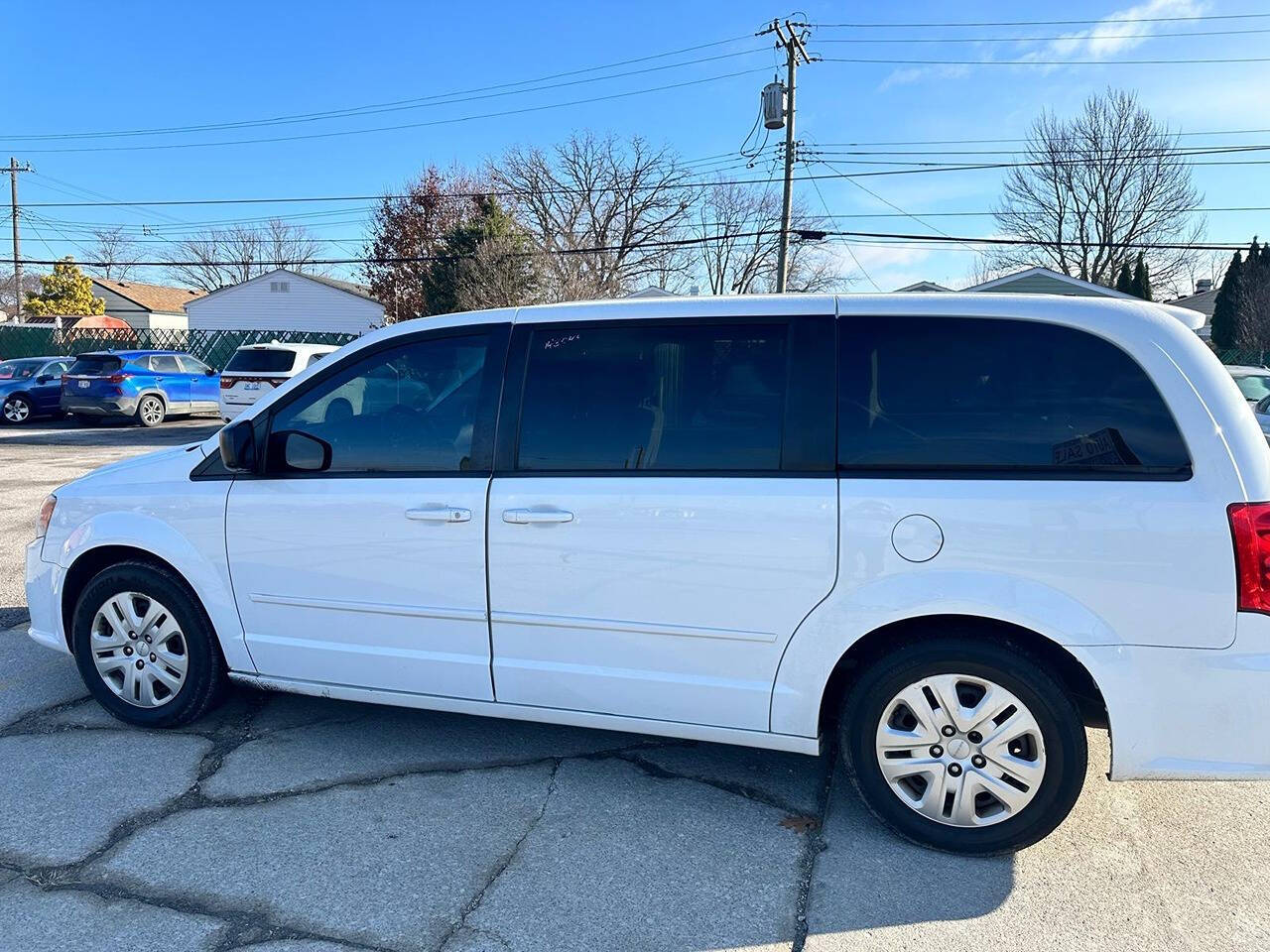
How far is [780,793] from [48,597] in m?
3.39

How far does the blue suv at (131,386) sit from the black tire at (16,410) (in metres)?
1.14

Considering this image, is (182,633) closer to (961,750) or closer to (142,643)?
(142,643)

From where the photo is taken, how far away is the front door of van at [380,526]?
3443 millimetres

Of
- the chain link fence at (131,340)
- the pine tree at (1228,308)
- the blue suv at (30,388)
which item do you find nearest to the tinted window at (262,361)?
the blue suv at (30,388)

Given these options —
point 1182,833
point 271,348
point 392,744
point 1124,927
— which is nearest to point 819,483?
point 1124,927

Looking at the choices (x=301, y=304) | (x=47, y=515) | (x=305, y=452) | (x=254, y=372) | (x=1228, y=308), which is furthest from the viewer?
(x=301, y=304)

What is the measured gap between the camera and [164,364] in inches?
772

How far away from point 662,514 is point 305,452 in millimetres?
1483

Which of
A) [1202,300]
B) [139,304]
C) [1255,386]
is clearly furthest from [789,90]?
[139,304]

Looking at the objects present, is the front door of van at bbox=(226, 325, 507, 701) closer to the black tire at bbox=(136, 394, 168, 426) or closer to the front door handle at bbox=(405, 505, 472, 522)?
the front door handle at bbox=(405, 505, 472, 522)

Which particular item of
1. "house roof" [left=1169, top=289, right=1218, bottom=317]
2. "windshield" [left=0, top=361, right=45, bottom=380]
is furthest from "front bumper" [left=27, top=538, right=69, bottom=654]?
"house roof" [left=1169, top=289, right=1218, bottom=317]

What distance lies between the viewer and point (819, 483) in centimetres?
304

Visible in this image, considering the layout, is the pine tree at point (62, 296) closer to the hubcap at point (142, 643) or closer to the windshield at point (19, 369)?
the windshield at point (19, 369)

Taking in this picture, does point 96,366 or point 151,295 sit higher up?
point 151,295
